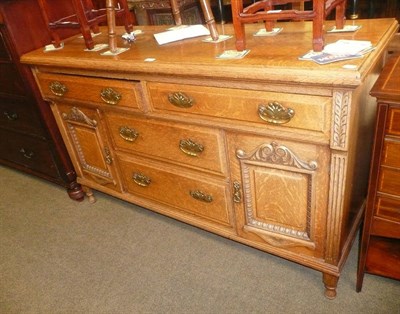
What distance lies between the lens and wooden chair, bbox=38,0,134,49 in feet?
4.78

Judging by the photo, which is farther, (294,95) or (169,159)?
A: (169,159)

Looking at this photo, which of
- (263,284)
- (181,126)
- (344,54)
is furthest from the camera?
(263,284)

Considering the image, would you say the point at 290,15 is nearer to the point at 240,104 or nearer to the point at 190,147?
the point at 240,104

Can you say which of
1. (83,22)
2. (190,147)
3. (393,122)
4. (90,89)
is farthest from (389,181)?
(83,22)

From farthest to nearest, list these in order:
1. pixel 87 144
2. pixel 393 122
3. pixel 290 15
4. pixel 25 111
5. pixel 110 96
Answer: pixel 25 111 < pixel 87 144 < pixel 110 96 < pixel 290 15 < pixel 393 122

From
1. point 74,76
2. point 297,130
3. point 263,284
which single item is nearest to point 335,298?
point 263,284

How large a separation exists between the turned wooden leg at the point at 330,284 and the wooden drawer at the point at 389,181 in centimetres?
42

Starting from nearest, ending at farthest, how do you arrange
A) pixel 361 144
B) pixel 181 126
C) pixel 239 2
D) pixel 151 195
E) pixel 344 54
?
1. pixel 344 54
2. pixel 239 2
3. pixel 361 144
4. pixel 181 126
5. pixel 151 195

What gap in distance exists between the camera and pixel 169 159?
57.1 inches

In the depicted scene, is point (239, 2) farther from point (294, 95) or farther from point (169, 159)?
point (169, 159)

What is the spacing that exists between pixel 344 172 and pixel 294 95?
28 centimetres

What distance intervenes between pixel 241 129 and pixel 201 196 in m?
0.43

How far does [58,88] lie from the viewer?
1600 millimetres

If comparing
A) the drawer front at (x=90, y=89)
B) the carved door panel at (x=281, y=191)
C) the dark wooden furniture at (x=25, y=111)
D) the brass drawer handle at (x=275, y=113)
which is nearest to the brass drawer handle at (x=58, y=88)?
the drawer front at (x=90, y=89)
